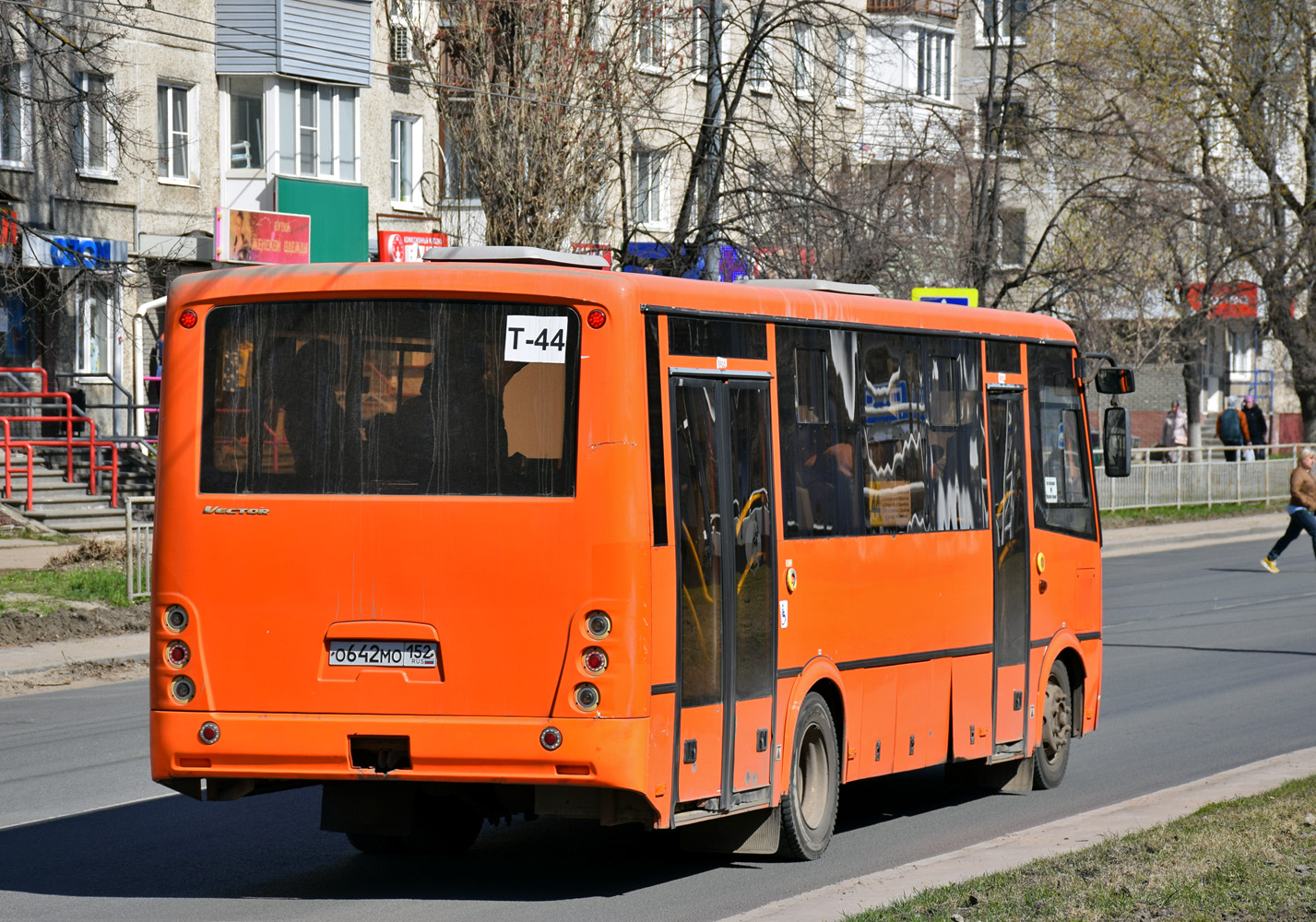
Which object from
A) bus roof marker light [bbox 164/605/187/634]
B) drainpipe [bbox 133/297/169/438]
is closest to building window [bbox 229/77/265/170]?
drainpipe [bbox 133/297/169/438]

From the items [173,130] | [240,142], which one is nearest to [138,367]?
[173,130]

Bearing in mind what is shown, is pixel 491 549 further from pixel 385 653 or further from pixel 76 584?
pixel 76 584

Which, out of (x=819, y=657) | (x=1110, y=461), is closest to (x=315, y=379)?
(x=819, y=657)

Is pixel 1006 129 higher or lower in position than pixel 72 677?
higher

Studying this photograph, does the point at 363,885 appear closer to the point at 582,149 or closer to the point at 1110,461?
the point at 1110,461

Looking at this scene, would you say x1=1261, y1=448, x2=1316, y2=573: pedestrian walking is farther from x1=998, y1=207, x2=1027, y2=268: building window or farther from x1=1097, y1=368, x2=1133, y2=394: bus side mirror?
x1=1097, y1=368, x2=1133, y2=394: bus side mirror

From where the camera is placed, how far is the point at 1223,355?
7162 centimetres

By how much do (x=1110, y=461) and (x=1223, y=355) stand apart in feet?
208

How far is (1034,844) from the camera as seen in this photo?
8609mm

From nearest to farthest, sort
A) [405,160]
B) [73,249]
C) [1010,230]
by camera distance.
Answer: [73,249]
[1010,230]
[405,160]

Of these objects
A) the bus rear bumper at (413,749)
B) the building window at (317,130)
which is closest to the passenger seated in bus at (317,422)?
the bus rear bumper at (413,749)

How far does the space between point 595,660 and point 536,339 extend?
53.4 inches

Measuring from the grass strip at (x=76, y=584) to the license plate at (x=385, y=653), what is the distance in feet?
43.2

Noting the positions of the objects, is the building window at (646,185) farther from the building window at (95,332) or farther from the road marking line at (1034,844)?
the road marking line at (1034,844)
